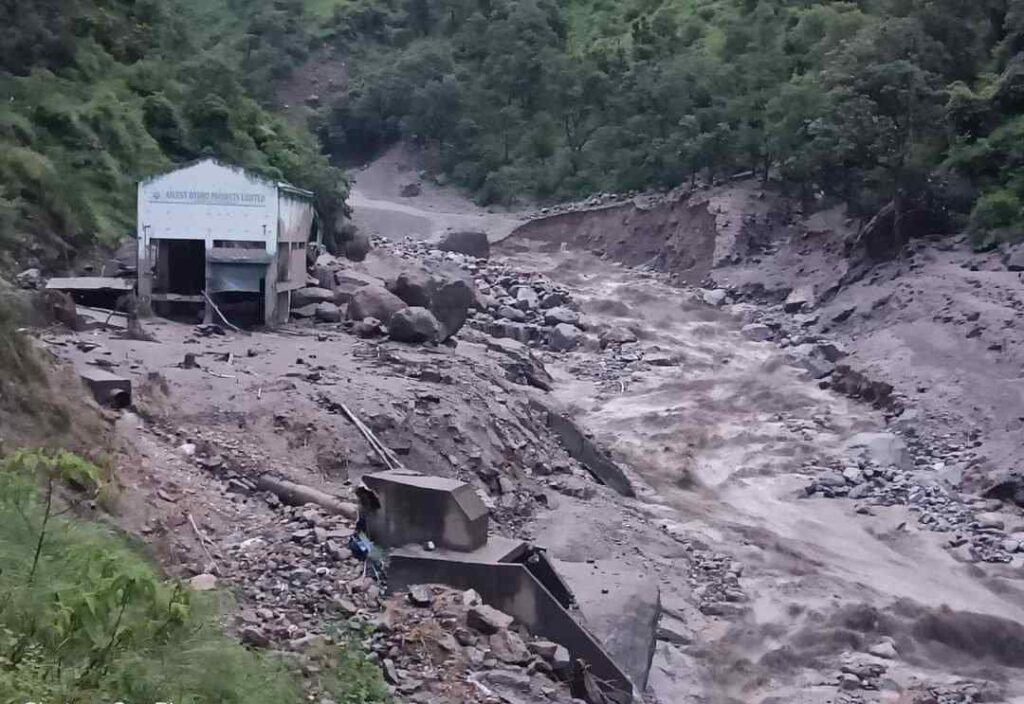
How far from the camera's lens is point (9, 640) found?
574cm

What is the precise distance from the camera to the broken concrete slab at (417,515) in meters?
10.7

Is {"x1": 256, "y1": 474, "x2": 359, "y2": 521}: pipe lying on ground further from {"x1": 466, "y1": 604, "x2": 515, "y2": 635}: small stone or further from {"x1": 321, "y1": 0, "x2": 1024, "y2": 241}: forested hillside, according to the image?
{"x1": 321, "y1": 0, "x2": 1024, "y2": 241}: forested hillside

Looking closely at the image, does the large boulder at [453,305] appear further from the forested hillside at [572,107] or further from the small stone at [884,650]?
the small stone at [884,650]

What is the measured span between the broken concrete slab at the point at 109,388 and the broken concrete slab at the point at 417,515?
142 inches

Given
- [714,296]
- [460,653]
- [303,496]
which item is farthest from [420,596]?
[714,296]

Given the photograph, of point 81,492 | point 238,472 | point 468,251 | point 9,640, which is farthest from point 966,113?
point 9,640

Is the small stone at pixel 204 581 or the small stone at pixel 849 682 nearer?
the small stone at pixel 204 581

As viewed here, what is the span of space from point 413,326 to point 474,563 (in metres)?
9.79

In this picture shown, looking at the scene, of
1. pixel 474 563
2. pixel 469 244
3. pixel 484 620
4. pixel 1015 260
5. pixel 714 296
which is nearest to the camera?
pixel 484 620

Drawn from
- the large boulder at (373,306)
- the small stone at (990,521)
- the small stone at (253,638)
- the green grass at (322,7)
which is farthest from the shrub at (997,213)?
the green grass at (322,7)

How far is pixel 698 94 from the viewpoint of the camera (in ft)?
142

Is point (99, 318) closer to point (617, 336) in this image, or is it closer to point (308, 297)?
point (308, 297)

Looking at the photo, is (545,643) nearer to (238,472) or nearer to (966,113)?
(238,472)

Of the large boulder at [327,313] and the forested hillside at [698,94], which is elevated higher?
the forested hillside at [698,94]
